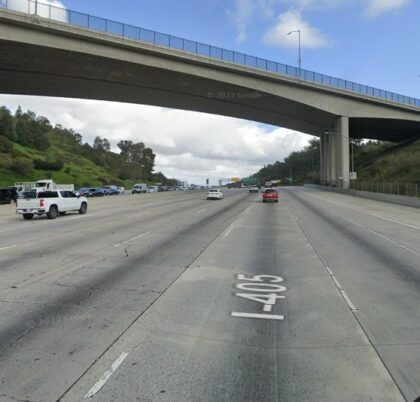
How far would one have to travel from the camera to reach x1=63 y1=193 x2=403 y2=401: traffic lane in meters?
4.03

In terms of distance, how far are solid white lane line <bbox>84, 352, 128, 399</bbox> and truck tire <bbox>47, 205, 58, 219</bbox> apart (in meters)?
21.4

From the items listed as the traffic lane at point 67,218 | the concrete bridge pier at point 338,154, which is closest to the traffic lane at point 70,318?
the traffic lane at point 67,218

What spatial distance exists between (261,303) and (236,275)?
7.00ft

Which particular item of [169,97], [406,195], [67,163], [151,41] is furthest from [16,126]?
[406,195]

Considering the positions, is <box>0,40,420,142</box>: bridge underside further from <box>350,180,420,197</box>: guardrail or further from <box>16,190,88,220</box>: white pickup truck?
<box>16,190,88,220</box>: white pickup truck

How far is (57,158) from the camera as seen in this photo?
112 m

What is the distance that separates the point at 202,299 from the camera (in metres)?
7.14

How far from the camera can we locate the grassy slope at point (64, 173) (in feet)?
264

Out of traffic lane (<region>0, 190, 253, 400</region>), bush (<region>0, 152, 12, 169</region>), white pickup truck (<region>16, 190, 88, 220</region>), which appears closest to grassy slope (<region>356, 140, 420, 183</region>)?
white pickup truck (<region>16, 190, 88, 220</region>)

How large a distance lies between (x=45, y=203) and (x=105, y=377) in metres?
21.8

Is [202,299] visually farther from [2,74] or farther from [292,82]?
[292,82]

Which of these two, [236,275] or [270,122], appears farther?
[270,122]

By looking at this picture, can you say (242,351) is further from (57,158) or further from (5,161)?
(57,158)

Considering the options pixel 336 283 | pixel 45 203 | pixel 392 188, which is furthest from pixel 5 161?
pixel 336 283
